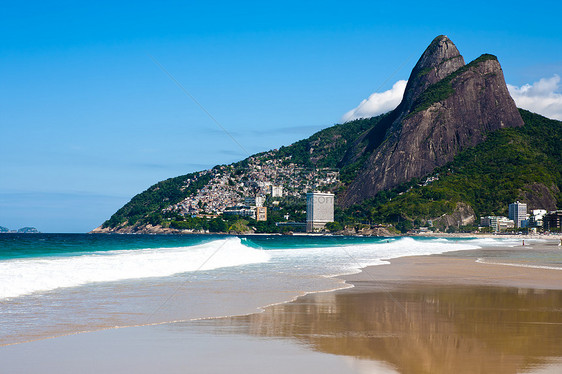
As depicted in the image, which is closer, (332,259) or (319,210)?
(332,259)

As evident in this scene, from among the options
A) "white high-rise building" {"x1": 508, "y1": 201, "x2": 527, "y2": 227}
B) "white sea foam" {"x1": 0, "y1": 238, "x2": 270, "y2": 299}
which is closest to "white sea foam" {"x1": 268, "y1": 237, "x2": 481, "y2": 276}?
"white sea foam" {"x1": 0, "y1": 238, "x2": 270, "y2": 299}

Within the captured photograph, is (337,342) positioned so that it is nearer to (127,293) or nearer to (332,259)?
(127,293)

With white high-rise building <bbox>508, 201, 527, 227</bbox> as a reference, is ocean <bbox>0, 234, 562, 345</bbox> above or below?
below

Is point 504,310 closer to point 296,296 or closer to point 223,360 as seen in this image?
point 296,296

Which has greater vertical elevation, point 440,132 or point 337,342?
point 440,132

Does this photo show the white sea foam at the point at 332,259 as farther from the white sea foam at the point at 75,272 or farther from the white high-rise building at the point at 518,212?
the white high-rise building at the point at 518,212

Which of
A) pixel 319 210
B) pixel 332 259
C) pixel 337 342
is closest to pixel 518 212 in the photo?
pixel 319 210

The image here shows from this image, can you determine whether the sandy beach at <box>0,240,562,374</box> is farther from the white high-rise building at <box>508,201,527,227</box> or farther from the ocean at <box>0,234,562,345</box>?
the white high-rise building at <box>508,201,527,227</box>

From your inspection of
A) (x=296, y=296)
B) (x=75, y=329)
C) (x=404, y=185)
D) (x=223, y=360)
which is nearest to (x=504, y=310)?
A: (x=296, y=296)
